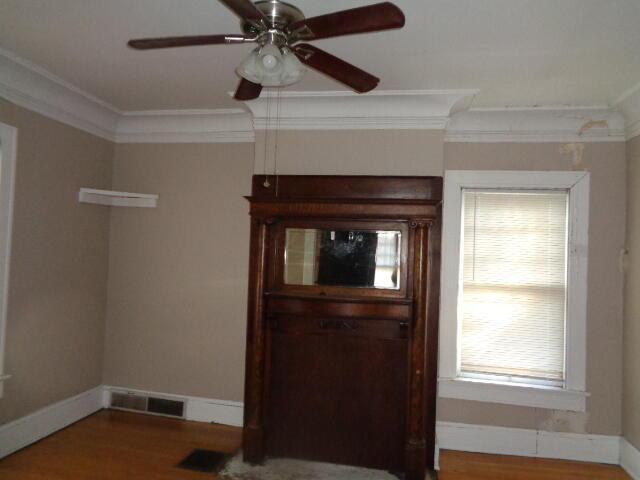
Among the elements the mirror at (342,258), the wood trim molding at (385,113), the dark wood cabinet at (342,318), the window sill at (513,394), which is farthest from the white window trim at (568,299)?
the mirror at (342,258)

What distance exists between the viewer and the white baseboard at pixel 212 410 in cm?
351

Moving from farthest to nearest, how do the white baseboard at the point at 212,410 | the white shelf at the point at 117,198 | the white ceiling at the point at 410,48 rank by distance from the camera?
the white baseboard at the point at 212,410, the white shelf at the point at 117,198, the white ceiling at the point at 410,48

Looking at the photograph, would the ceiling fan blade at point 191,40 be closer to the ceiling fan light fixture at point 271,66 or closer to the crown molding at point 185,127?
the ceiling fan light fixture at point 271,66

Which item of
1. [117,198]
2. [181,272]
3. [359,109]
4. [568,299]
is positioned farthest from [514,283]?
[117,198]

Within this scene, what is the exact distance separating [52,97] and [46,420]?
91.1 inches

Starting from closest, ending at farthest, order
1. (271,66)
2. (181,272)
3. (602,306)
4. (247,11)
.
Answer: (247,11) → (271,66) → (602,306) → (181,272)

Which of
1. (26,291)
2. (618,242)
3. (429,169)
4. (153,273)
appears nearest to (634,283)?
(618,242)

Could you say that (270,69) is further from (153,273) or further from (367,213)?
(153,273)

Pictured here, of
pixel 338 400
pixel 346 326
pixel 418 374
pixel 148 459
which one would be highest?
pixel 346 326

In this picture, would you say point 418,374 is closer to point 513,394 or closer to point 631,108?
point 513,394

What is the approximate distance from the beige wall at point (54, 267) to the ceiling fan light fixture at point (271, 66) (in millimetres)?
2144

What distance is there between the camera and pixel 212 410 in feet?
11.6

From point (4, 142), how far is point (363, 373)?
9.13 ft

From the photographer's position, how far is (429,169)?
3037 mm
